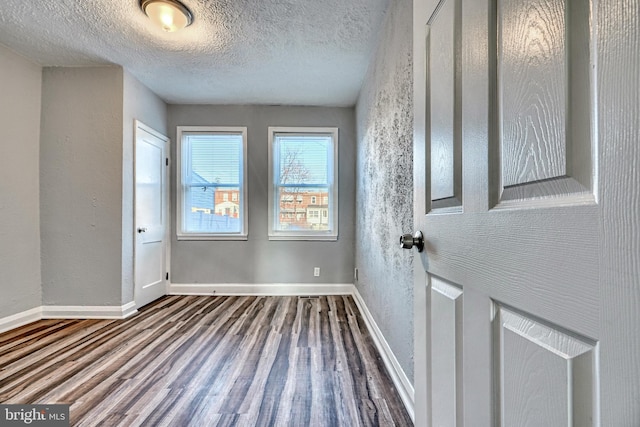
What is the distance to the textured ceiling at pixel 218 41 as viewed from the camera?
80.1 inches

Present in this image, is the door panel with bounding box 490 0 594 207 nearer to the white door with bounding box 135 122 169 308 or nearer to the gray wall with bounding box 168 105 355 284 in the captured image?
the gray wall with bounding box 168 105 355 284

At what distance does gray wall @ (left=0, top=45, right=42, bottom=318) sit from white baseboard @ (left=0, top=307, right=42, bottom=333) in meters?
0.04

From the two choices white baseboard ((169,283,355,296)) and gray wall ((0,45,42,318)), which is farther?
white baseboard ((169,283,355,296))

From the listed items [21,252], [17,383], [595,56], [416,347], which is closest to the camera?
[595,56]

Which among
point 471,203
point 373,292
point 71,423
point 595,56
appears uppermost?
point 595,56

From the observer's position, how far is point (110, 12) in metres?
2.07

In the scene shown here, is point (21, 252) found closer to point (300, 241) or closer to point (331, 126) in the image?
point (300, 241)

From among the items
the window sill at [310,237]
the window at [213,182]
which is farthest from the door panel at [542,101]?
the window at [213,182]

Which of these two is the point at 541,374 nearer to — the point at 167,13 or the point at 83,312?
the point at 167,13

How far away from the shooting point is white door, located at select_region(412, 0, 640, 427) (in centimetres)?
33

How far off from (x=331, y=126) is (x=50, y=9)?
2701 mm

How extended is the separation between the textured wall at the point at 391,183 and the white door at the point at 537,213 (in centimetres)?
75

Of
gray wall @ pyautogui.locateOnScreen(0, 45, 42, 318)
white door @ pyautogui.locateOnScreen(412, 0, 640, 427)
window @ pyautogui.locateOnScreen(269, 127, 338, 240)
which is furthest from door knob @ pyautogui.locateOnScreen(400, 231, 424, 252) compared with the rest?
gray wall @ pyautogui.locateOnScreen(0, 45, 42, 318)

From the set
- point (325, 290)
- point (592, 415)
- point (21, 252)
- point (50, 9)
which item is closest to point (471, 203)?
point (592, 415)
